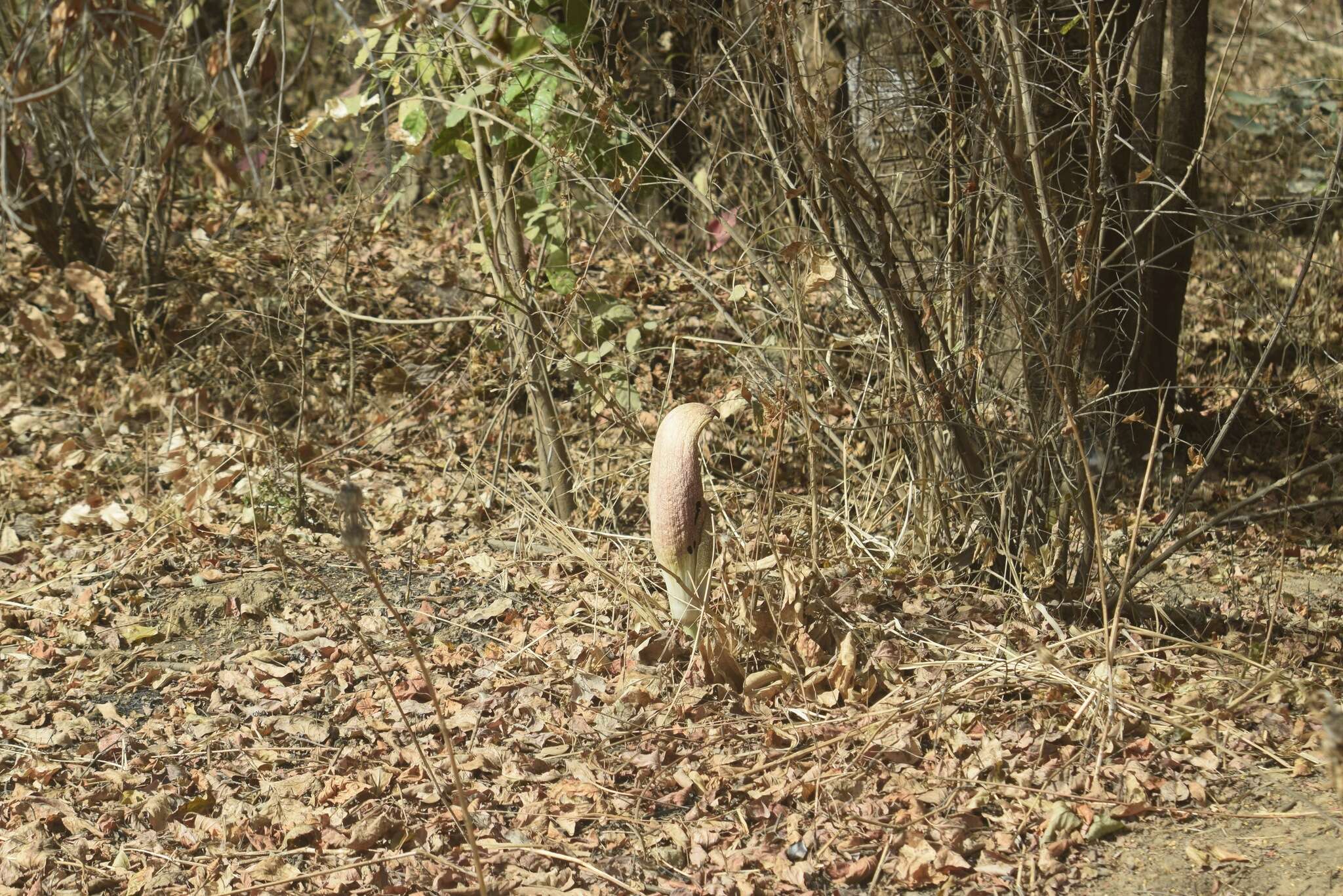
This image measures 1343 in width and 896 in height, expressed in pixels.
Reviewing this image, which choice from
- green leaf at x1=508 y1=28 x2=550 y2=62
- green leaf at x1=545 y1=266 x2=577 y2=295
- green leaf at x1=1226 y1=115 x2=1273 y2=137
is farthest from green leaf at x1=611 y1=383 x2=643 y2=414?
green leaf at x1=1226 y1=115 x2=1273 y2=137

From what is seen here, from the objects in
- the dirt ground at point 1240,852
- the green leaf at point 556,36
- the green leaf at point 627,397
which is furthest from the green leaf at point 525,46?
the dirt ground at point 1240,852

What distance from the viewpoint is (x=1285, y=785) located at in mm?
3148

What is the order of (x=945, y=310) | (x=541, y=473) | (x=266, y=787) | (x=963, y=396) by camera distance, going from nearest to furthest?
(x=266, y=787) < (x=963, y=396) < (x=945, y=310) < (x=541, y=473)

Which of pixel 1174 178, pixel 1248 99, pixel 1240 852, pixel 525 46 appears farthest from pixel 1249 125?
pixel 525 46

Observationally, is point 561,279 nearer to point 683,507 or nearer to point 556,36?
point 556,36

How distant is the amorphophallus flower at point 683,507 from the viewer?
137 inches

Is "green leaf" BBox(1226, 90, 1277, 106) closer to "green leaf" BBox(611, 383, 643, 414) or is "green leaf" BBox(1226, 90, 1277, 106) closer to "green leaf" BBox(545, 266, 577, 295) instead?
"green leaf" BBox(611, 383, 643, 414)

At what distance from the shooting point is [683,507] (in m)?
3.50

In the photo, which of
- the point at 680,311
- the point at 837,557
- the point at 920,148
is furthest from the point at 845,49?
the point at 837,557

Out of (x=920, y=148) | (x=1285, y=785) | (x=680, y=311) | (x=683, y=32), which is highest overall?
(x=683, y=32)

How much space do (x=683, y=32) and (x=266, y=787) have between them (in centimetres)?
271

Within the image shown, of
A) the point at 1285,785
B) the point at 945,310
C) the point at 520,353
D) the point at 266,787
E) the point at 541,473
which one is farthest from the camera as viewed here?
the point at 541,473

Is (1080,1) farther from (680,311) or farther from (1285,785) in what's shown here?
(680,311)

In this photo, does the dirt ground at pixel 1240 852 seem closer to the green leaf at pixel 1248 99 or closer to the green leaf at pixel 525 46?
the green leaf at pixel 525 46
